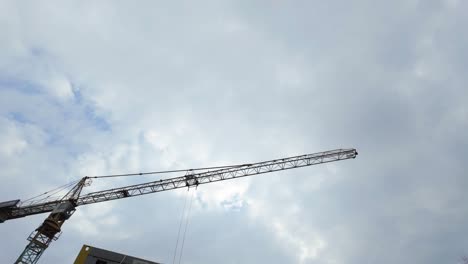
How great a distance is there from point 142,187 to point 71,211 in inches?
521

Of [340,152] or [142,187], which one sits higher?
[340,152]

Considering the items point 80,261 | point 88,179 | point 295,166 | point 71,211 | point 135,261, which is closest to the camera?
point 80,261

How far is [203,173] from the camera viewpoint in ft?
202

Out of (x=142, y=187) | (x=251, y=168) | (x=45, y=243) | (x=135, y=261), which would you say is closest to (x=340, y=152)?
(x=251, y=168)

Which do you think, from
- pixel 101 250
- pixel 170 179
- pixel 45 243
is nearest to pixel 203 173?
pixel 170 179

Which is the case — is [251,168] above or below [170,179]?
above

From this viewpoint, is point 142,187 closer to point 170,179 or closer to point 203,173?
point 170,179

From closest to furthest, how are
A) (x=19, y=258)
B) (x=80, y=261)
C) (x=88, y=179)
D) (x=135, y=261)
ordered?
(x=80, y=261) → (x=135, y=261) → (x=19, y=258) → (x=88, y=179)

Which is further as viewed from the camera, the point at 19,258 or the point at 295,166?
the point at 295,166

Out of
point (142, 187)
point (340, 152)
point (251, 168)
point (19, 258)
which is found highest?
point (340, 152)

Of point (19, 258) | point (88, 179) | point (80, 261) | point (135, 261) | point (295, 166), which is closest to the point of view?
point (80, 261)

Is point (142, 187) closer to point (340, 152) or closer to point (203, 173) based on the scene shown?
→ point (203, 173)

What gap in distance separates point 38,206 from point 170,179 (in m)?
25.3

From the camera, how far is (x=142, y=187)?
59.4m
